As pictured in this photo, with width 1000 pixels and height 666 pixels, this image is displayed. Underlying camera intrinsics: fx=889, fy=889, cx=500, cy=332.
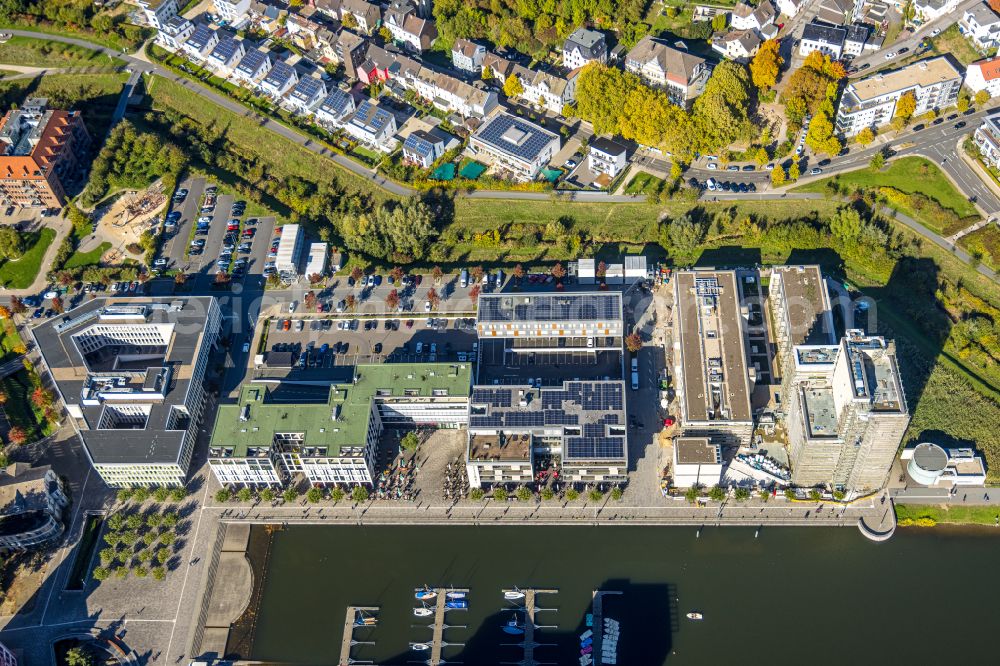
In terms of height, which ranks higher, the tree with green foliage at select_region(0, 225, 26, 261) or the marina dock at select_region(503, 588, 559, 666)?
the tree with green foliage at select_region(0, 225, 26, 261)

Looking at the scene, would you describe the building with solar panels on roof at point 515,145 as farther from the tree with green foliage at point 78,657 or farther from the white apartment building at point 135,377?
the tree with green foliage at point 78,657

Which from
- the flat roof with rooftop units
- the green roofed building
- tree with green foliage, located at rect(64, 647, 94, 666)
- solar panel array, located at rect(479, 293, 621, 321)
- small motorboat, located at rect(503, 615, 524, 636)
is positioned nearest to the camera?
tree with green foliage, located at rect(64, 647, 94, 666)

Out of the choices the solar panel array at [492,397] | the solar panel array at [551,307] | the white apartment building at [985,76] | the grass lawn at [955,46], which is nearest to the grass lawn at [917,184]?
the white apartment building at [985,76]

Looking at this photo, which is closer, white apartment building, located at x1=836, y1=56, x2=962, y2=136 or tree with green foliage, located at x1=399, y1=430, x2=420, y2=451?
tree with green foliage, located at x1=399, y1=430, x2=420, y2=451

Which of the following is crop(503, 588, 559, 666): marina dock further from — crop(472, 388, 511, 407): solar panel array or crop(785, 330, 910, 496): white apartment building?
crop(785, 330, 910, 496): white apartment building

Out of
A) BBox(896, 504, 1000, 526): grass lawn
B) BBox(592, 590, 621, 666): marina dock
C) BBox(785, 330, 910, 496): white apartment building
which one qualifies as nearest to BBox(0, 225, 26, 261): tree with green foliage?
BBox(592, 590, 621, 666): marina dock

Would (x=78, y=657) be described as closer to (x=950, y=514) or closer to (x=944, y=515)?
(x=944, y=515)
